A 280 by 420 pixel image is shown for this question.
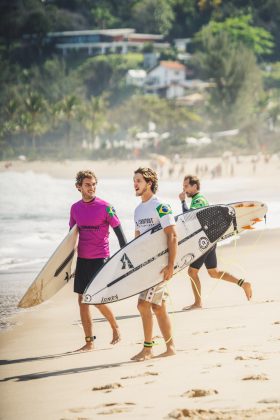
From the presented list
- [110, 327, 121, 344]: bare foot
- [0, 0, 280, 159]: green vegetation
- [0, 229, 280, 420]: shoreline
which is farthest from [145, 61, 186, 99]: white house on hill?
[110, 327, 121, 344]: bare foot

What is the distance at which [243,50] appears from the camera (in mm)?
58188

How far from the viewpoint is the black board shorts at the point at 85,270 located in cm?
559

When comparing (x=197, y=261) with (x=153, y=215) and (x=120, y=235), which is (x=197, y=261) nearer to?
(x=120, y=235)

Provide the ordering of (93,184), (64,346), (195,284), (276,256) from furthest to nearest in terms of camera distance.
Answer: (276,256) < (195,284) < (64,346) < (93,184)

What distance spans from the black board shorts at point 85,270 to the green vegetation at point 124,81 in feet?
129

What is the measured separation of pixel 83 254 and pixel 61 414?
156 cm

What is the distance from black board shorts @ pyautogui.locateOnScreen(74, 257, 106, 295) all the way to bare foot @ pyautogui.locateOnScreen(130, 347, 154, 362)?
0.60 meters

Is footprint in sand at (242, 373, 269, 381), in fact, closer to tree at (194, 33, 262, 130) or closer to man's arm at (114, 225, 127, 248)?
man's arm at (114, 225, 127, 248)

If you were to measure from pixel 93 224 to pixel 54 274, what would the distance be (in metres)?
0.71

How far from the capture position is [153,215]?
5172mm

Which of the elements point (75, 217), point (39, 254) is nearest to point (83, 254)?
point (75, 217)

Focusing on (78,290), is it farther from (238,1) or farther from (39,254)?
(238,1)

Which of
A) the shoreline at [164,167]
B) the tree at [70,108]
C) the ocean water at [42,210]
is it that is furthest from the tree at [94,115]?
the ocean water at [42,210]

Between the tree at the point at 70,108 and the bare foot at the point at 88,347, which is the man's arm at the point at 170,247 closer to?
the bare foot at the point at 88,347
